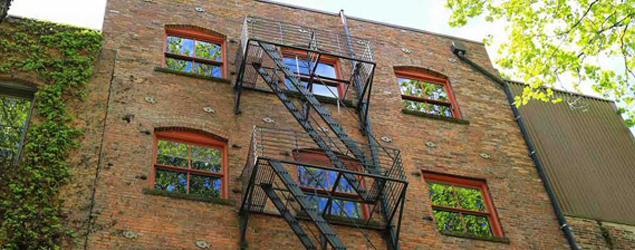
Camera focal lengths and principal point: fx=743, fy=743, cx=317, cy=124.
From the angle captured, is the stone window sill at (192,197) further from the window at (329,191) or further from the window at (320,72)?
the window at (320,72)

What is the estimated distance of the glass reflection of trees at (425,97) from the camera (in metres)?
18.2

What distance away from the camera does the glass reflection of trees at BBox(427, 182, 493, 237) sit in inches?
598

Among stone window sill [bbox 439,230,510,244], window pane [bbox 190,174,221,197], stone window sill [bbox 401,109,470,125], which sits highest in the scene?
stone window sill [bbox 401,109,470,125]

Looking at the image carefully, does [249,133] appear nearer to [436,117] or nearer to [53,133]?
[53,133]

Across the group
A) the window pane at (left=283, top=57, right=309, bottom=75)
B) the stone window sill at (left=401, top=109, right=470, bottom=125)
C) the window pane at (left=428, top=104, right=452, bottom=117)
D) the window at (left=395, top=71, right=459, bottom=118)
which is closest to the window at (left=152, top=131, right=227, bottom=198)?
the window pane at (left=283, top=57, right=309, bottom=75)

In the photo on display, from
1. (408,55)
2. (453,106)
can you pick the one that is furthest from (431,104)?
(408,55)

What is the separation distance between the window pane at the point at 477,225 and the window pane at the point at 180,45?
734 centimetres

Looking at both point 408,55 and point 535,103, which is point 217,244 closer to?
point 408,55

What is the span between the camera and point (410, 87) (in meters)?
18.8

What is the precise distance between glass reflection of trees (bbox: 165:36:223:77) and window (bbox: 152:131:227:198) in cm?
230

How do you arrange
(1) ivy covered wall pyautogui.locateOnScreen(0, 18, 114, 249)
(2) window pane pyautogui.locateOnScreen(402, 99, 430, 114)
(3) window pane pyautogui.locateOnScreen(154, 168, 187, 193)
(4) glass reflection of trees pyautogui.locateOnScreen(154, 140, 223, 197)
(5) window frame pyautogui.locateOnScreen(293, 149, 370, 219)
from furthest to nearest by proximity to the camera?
(2) window pane pyautogui.locateOnScreen(402, 99, 430, 114) < (5) window frame pyautogui.locateOnScreen(293, 149, 370, 219) < (4) glass reflection of trees pyautogui.locateOnScreen(154, 140, 223, 197) < (3) window pane pyautogui.locateOnScreen(154, 168, 187, 193) < (1) ivy covered wall pyautogui.locateOnScreen(0, 18, 114, 249)

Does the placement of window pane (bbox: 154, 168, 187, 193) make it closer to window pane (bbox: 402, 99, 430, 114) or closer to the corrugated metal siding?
window pane (bbox: 402, 99, 430, 114)

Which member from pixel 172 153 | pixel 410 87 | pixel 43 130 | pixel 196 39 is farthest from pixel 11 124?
pixel 410 87

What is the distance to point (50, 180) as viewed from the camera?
501 inches
